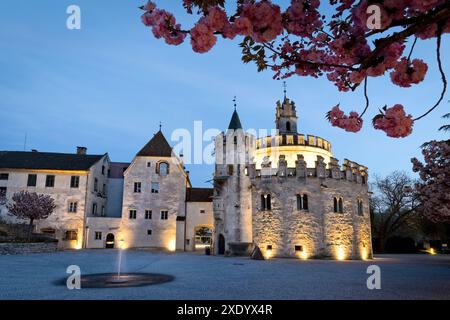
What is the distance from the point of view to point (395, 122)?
145 inches

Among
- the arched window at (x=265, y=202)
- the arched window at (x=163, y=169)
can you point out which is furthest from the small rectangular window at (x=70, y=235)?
the arched window at (x=265, y=202)

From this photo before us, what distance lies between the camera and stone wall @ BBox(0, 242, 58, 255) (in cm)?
2577

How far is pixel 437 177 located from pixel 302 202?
1515 centimetres

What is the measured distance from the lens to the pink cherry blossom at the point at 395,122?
12.0ft

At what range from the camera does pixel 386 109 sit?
3752 millimetres

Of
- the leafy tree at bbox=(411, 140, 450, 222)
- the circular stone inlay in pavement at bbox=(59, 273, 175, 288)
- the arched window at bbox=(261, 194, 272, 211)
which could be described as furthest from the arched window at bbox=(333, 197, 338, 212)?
the circular stone inlay in pavement at bbox=(59, 273, 175, 288)

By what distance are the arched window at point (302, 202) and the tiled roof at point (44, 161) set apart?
25021 mm

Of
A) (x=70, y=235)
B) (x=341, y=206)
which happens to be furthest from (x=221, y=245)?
(x=70, y=235)

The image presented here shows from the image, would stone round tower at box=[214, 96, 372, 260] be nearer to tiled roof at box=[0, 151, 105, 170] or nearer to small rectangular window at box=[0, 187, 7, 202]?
tiled roof at box=[0, 151, 105, 170]

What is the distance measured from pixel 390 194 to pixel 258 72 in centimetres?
5058

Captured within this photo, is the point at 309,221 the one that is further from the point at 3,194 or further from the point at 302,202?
the point at 3,194

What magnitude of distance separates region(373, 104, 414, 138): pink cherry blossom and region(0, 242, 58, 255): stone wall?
29968mm

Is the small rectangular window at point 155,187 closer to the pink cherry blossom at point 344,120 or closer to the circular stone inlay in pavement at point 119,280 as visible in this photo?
the circular stone inlay in pavement at point 119,280
